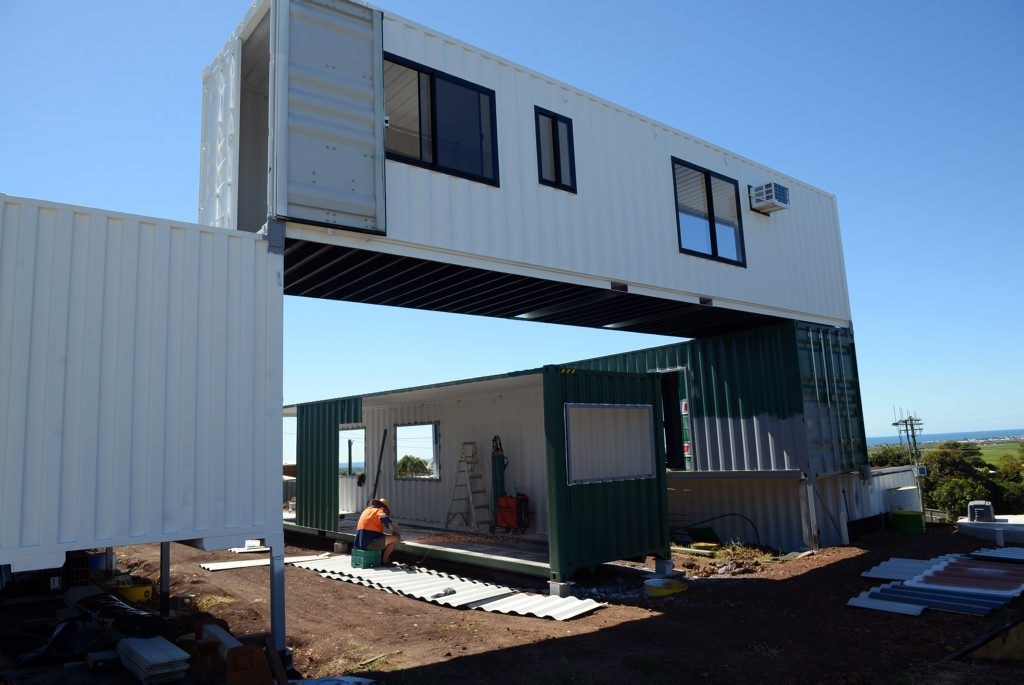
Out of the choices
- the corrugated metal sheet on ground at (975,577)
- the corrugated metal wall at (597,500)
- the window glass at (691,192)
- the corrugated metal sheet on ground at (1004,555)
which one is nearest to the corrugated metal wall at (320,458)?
the corrugated metal wall at (597,500)

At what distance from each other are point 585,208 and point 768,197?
13.5 feet

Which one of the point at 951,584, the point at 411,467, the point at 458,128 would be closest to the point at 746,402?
the point at 951,584

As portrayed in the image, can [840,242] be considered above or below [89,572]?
above

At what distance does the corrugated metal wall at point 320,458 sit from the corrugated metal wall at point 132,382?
7917 millimetres

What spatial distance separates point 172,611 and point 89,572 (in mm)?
2289

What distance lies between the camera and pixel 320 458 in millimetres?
14336

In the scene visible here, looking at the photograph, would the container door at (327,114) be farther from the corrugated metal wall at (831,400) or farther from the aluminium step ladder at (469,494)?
the corrugated metal wall at (831,400)

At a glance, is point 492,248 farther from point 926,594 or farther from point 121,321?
point 926,594

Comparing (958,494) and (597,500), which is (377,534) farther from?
(958,494)

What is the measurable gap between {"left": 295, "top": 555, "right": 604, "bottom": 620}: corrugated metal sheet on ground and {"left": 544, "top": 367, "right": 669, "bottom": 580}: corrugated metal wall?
24.5 inches

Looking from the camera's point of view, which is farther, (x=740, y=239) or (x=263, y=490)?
(x=740, y=239)

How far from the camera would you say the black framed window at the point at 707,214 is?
10.6m

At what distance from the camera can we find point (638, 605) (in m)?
8.59

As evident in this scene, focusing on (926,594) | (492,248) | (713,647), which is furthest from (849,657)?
(492,248)
